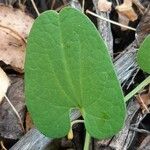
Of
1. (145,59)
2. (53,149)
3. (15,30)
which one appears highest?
(145,59)

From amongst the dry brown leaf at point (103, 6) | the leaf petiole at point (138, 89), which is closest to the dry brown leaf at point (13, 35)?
the dry brown leaf at point (103, 6)

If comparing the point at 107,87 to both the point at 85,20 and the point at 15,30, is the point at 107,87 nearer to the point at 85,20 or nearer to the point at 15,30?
the point at 85,20

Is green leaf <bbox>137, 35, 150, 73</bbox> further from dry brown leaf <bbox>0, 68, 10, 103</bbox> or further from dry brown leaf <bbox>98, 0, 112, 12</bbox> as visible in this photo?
dry brown leaf <bbox>0, 68, 10, 103</bbox>

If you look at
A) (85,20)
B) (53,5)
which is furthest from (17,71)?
(85,20)

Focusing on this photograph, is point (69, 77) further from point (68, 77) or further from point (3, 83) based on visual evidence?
point (3, 83)

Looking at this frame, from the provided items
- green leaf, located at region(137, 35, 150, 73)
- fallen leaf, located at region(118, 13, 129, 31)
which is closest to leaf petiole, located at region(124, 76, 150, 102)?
green leaf, located at region(137, 35, 150, 73)
